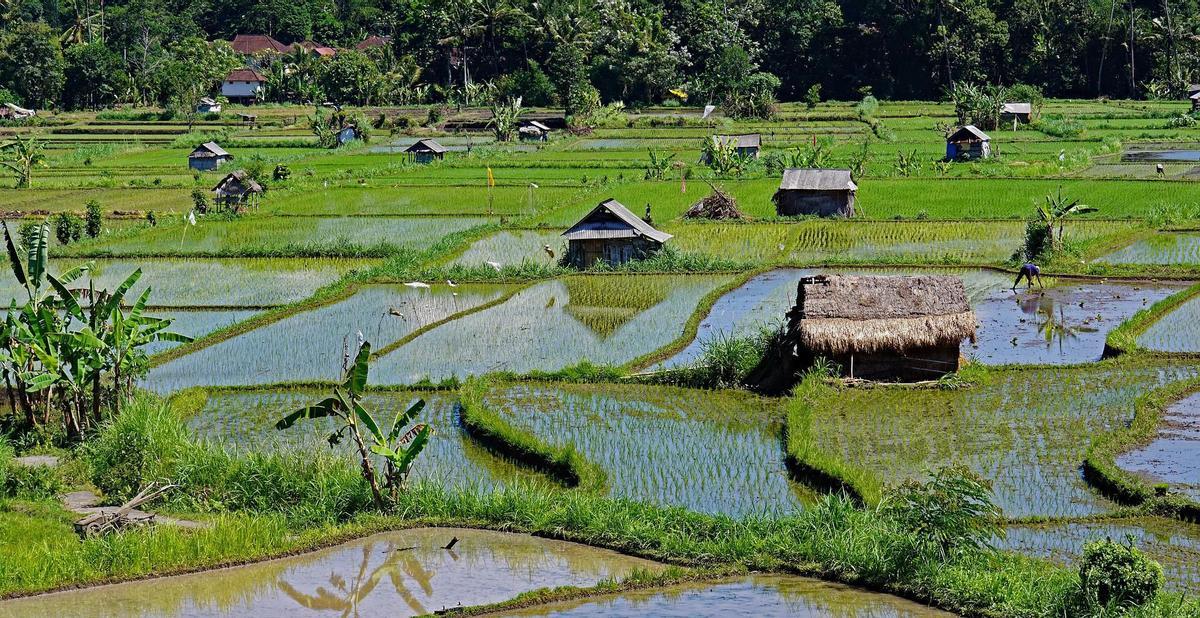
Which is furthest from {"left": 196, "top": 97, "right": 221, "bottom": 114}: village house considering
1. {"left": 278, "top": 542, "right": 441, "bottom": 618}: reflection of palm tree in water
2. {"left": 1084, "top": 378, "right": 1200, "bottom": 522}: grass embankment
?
{"left": 278, "top": 542, "right": 441, "bottom": 618}: reflection of palm tree in water

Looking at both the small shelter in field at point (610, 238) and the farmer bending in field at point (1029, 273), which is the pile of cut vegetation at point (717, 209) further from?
the farmer bending in field at point (1029, 273)

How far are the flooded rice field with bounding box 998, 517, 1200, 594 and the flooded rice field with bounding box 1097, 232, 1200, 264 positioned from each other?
1056 centimetres

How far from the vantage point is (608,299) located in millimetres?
17906

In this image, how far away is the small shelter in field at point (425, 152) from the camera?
34938 millimetres

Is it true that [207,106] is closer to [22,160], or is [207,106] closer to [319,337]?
[22,160]

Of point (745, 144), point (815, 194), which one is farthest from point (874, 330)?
point (745, 144)

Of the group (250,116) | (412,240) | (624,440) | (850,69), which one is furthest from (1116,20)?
(624,440)

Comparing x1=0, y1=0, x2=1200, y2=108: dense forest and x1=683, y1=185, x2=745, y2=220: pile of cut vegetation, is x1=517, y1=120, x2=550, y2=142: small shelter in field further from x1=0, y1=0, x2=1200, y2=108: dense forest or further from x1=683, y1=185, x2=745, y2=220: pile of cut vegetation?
x1=683, y1=185, x2=745, y2=220: pile of cut vegetation

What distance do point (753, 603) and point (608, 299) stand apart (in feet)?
31.6

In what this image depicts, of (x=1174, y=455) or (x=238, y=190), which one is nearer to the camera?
(x=1174, y=455)

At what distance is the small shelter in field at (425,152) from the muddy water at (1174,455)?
24.7 m

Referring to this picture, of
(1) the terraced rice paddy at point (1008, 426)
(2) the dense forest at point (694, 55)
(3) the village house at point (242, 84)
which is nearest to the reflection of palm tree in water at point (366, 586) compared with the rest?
(1) the terraced rice paddy at point (1008, 426)

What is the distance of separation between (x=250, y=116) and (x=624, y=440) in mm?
37966

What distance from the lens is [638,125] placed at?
42656 millimetres
